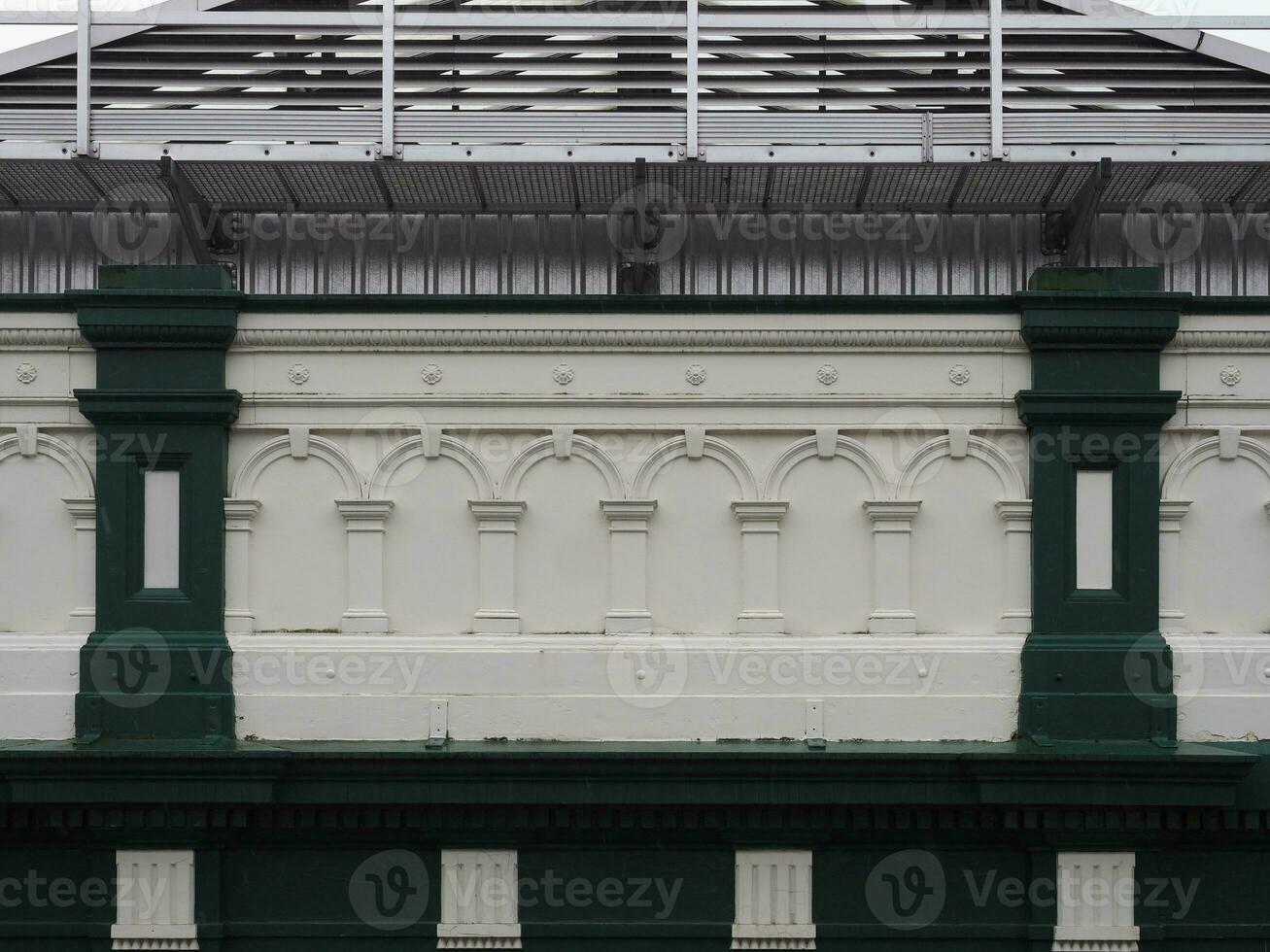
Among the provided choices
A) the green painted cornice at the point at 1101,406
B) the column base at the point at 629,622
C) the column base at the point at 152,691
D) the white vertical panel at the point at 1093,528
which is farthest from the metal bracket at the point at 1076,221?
the column base at the point at 152,691

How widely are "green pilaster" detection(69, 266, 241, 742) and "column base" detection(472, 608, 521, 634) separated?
2.05 meters

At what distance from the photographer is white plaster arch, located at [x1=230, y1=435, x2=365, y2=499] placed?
1079cm

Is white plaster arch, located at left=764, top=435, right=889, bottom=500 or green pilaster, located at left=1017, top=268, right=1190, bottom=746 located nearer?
green pilaster, located at left=1017, top=268, right=1190, bottom=746

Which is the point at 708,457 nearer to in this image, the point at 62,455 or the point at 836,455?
the point at 836,455

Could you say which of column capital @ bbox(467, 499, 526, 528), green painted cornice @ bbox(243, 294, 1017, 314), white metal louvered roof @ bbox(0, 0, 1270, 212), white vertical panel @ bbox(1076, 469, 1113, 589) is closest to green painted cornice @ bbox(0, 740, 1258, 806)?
white vertical panel @ bbox(1076, 469, 1113, 589)

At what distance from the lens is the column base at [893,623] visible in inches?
421

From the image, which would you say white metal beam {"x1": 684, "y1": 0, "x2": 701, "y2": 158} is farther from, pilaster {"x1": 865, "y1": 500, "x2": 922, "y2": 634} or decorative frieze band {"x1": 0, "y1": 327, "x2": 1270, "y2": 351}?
pilaster {"x1": 865, "y1": 500, "x2": 922, "y2": 634}

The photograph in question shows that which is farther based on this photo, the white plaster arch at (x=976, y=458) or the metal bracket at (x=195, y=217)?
the white plaster arch at (x=976, y=458)

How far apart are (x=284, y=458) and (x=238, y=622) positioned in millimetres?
1401

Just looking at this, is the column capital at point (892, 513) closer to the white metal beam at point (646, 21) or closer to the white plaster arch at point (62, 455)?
the white metal beam at point (646, 21)

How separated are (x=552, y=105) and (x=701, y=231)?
5.79 ft

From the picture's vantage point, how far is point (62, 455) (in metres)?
10.8

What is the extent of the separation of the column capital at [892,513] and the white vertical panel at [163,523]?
570 centimetres

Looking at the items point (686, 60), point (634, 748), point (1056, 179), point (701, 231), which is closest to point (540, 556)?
point (634, 748)
